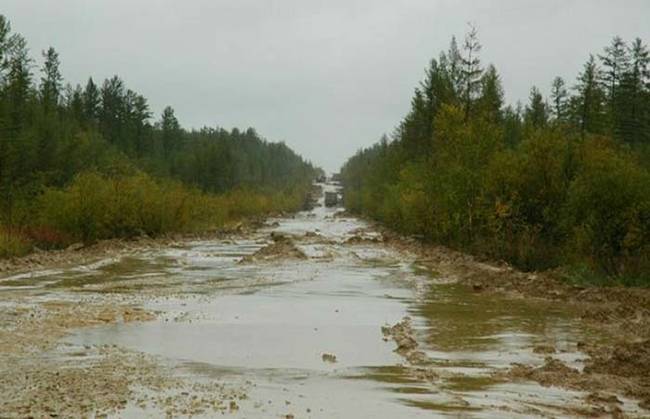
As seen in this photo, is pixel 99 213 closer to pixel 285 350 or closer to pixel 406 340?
pixel 285 350

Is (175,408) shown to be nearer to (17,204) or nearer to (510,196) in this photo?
(510,196)

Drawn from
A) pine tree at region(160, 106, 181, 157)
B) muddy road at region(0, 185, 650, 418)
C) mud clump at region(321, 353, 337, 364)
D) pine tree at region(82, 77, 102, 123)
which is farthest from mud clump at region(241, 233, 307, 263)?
pine tree at region(160, 106, 181, 157)

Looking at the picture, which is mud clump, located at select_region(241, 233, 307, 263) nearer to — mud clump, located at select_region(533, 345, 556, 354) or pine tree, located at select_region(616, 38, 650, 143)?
mud clump, located at select_region(533, 345, 556, 354)

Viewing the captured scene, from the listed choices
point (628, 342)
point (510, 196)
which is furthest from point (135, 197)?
point (628, 342)

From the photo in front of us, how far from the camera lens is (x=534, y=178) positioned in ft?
94.8

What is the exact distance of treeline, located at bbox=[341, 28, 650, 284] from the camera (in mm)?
22469

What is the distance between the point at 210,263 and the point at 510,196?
13.0 metres

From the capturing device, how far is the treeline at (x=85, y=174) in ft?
124

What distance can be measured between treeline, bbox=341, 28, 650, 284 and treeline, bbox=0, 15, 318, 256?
52.1 feet

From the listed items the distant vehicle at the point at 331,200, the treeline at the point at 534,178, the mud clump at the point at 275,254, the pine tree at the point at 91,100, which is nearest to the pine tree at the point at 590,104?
the treeline at the point at 534,178

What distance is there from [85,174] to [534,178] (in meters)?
25.3

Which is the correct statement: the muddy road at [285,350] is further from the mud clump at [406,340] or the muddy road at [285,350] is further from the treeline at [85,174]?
the treeline at [85,174]

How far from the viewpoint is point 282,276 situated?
2588 centimetres

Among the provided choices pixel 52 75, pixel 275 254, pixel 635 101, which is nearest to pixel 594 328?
pixel 275 254
